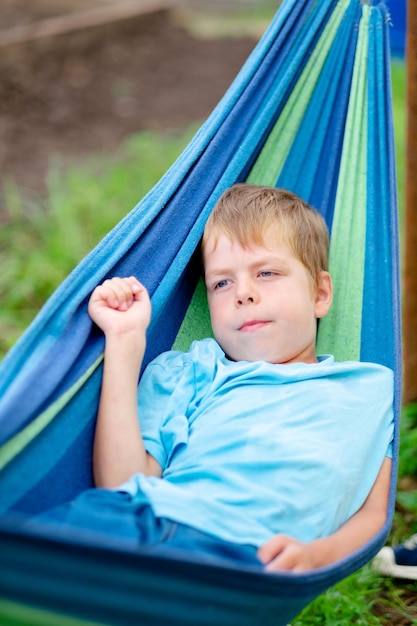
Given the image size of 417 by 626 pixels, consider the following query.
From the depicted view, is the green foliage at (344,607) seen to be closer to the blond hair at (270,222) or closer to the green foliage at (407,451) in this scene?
the green foliage at (407,451)

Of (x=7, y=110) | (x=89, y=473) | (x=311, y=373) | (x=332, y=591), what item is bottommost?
(x=332, y=591)

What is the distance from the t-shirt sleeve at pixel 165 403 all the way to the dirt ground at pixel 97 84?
2.38m

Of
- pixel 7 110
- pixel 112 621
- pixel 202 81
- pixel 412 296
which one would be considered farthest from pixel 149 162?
pixel 112 621

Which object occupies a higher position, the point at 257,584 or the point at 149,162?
the point at 149,162

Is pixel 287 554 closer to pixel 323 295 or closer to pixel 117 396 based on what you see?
pixel 117 396

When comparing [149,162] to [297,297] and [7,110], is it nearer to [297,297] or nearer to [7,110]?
[7,110]

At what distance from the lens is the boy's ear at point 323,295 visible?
183cm

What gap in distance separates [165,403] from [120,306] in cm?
21

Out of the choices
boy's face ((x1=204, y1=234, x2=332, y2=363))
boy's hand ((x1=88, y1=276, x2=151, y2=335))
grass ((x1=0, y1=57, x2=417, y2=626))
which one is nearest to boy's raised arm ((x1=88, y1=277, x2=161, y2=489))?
boy's hand ((x1=88, y1=276, x2=151, y2=335))

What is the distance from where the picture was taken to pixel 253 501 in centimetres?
140

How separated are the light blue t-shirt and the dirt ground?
2.49 m

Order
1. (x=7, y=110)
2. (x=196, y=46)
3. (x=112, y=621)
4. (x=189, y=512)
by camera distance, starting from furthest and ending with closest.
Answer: (x=196, y=46) → (x=7, y=110) → (x=189, y=512) → (x=112, y=621)

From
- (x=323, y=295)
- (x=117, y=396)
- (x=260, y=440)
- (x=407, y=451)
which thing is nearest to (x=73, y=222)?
(x=407, y=451)

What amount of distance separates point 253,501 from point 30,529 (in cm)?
48
